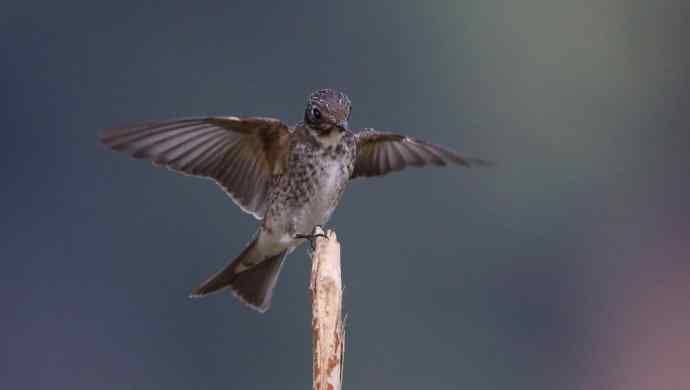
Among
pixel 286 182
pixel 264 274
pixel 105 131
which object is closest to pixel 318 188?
pixel 286 182

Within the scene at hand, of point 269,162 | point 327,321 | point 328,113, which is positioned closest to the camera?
point 327,321

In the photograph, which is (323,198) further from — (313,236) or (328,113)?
(328,113)

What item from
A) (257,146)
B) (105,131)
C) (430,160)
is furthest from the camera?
(430,160)

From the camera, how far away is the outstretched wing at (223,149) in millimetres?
2195

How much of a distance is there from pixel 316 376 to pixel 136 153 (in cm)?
75

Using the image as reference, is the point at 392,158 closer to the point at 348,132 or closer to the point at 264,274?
the point at 348,132

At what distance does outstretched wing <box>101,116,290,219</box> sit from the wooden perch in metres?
0.54

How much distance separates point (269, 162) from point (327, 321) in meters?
0.81

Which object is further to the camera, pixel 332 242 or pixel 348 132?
pixel 348 132

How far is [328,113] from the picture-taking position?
2.26 metres

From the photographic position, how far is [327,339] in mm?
1817

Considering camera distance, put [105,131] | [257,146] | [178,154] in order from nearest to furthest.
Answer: [105,131] < [178,154] < [257,146]

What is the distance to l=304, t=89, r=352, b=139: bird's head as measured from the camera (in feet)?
7.45

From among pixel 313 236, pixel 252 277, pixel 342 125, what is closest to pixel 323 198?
pixel 313 236
